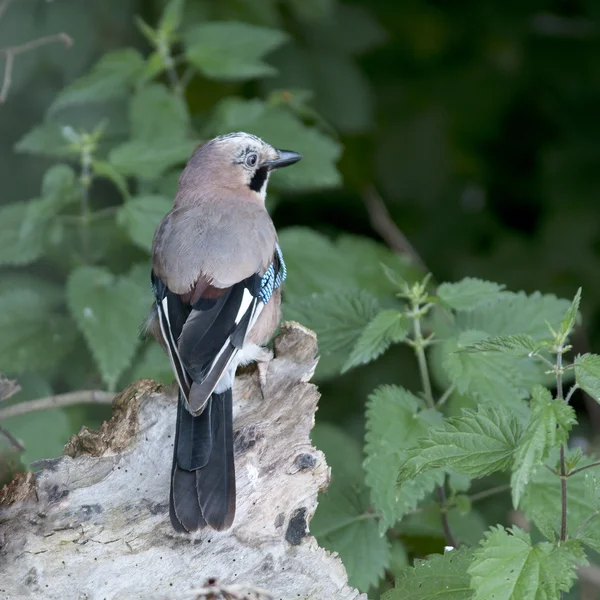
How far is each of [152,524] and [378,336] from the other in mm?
732

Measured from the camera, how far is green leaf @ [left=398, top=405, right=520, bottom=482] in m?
1.92

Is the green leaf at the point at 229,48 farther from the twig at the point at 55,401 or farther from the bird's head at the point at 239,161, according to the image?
the twig at the point at 55,401

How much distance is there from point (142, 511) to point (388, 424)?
0.65 metres

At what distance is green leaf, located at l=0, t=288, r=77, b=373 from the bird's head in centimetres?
69

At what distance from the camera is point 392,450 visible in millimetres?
2334

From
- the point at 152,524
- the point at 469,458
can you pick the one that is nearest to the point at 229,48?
the point at 152,524

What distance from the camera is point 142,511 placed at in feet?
7.07

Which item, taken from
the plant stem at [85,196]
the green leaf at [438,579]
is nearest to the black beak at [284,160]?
the plant stem at [85,196]

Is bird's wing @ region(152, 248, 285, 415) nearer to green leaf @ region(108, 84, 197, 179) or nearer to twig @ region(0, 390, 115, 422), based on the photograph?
twig @ region(0, 390, 115, 422)

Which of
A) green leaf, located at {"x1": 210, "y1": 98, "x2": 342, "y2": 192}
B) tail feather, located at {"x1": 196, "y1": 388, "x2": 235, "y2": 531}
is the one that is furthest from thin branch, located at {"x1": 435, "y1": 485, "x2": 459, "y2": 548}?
green leaf, located at {"x1": 210, "y1": 98, "x2": 342, "y2": 192}

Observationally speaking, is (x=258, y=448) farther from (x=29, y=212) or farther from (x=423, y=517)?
(x=29, y=212)

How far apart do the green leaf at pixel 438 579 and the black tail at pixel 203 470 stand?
1.32 ft

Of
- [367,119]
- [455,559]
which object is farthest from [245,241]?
[367,119]

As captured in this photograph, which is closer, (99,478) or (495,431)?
(495,431)
